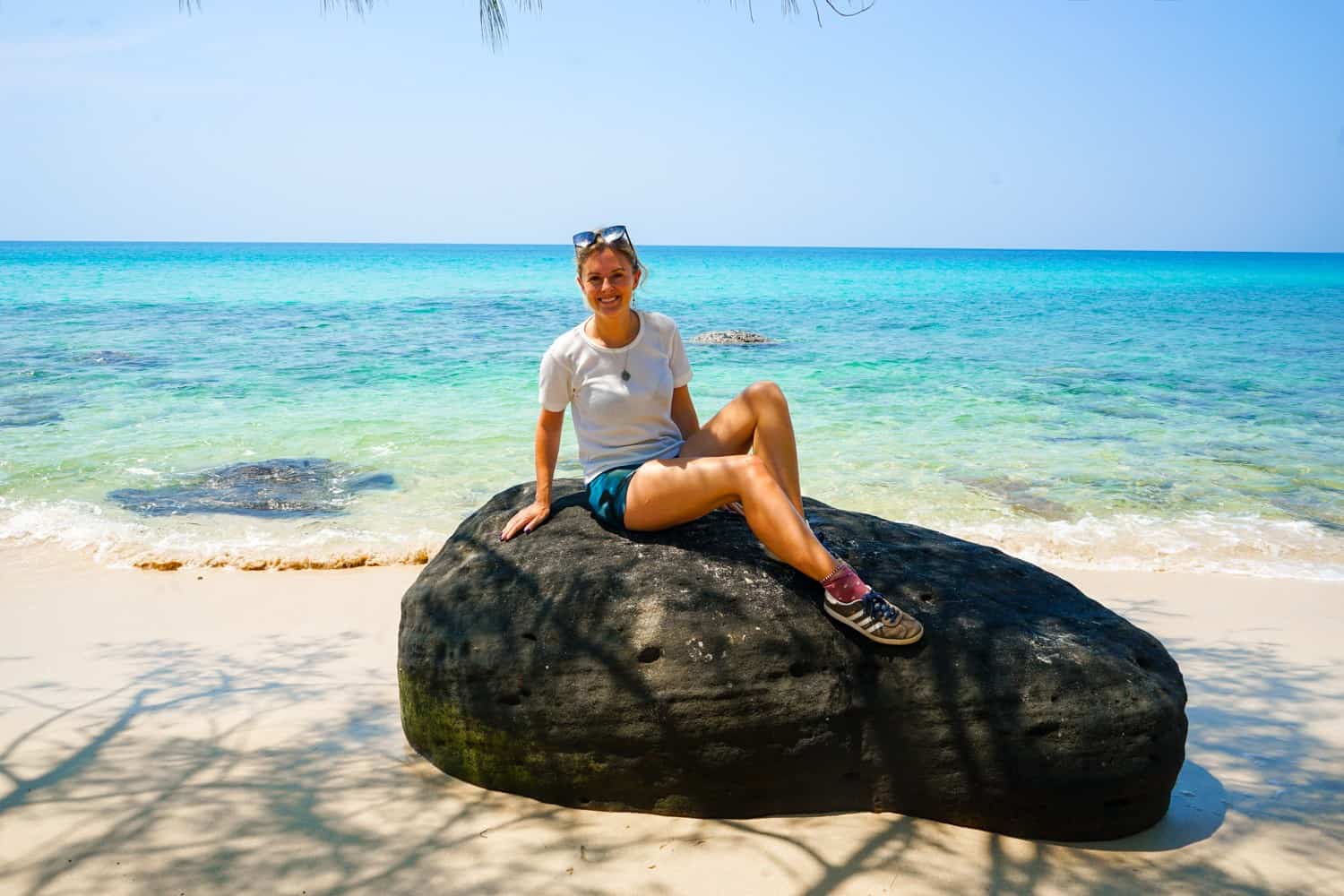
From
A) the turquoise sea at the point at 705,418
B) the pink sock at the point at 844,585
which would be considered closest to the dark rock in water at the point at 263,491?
the turquoise sea at the point at 705,418

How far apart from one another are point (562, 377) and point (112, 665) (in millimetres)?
3207

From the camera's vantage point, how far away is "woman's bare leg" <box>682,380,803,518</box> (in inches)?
169

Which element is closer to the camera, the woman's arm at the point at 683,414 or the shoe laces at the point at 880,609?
the shoe laces at the point at 880,609

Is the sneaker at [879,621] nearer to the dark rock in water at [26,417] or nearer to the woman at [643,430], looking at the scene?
the woman at [643,430]

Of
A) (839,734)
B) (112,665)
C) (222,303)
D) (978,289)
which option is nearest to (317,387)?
(112,665)

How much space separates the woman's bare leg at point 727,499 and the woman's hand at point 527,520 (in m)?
0.43

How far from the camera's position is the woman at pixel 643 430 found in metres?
4.02

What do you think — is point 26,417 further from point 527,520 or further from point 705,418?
point 527,520

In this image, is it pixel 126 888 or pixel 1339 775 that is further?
pixel 1339 775

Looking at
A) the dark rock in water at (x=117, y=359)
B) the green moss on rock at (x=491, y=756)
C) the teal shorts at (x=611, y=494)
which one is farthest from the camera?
the dark rock in water at (x=117, y=359)

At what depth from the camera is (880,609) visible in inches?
145

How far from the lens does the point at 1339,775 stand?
4.23 metres

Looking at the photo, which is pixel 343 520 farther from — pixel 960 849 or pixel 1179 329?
pixel 1179 329

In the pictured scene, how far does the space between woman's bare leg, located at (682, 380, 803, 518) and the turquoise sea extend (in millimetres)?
4444
